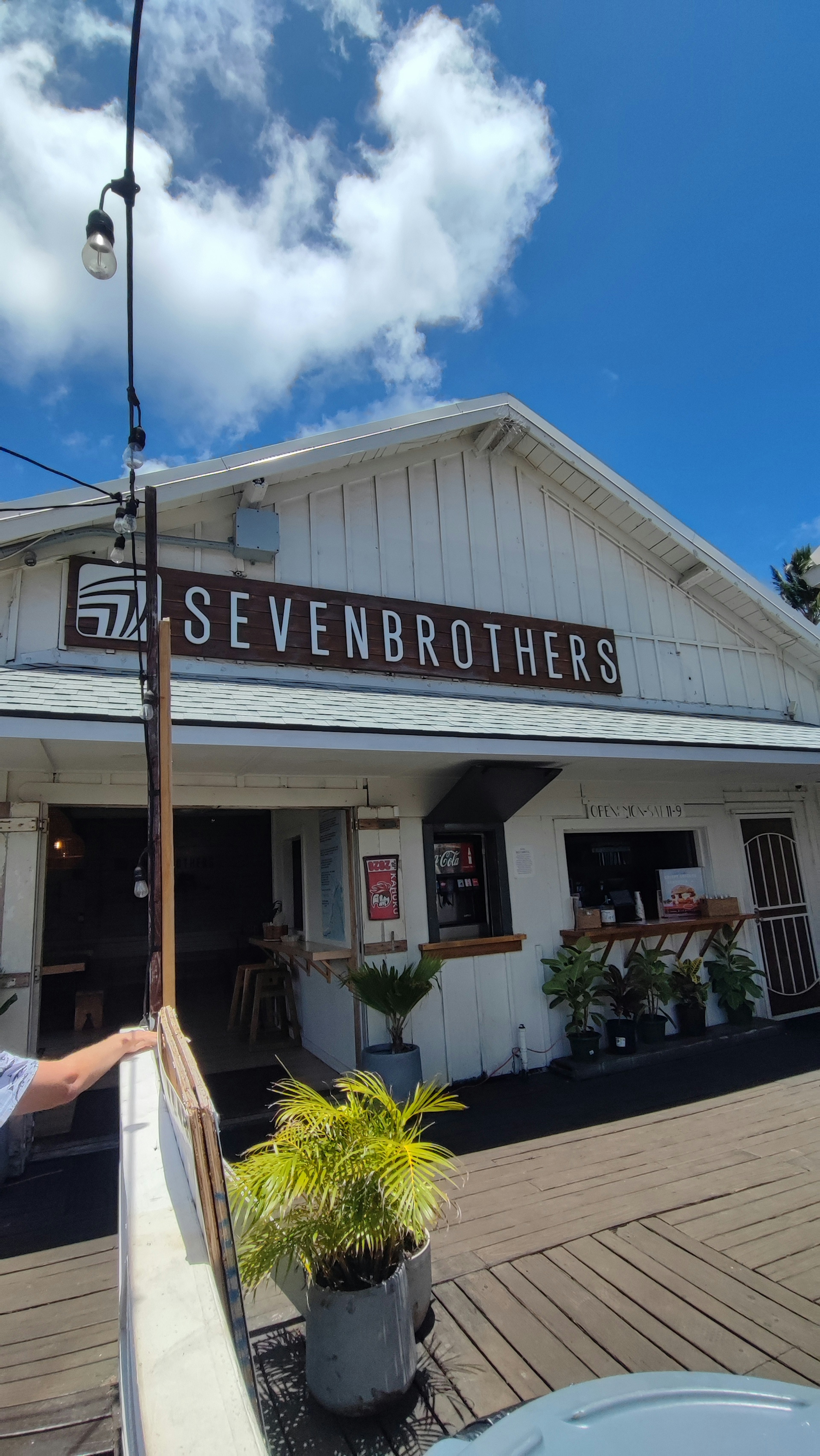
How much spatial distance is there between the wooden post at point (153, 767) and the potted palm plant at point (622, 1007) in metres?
4.57

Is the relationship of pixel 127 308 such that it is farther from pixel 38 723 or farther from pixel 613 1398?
pixel 613 1398

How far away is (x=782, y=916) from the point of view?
334 inches

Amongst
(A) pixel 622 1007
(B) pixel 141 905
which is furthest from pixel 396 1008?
(B) pixel 141 905

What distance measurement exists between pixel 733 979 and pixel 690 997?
0.58 metres

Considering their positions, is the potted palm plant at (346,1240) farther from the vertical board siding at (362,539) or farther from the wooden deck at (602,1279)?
the vertical board siding at (362,539)

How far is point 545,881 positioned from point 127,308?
5614 mm

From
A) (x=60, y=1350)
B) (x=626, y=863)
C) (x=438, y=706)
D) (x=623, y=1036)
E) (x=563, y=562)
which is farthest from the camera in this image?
(x=626, y=863)

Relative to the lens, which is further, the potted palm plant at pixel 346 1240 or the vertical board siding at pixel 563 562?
the vertical board siding at pixel 563 562

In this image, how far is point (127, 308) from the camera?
12.0ft

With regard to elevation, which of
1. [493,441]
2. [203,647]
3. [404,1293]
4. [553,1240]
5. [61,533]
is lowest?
[553,1240]

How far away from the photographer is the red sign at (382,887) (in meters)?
6.12

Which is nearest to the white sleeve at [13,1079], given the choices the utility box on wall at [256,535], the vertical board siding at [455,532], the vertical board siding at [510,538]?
the utility box on wall at [256,535]

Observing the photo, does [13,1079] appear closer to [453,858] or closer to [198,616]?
[198,616]

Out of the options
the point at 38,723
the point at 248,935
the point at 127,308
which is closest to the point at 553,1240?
the point at 38,723
